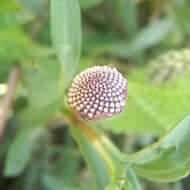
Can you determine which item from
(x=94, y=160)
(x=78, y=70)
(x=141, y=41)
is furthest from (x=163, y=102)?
(x=141, y=41)

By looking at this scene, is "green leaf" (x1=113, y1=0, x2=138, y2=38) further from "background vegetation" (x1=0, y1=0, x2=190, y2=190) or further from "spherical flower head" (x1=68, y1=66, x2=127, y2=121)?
"spherical flower head" (x1=68, y1=66, x2=127, y2=121)

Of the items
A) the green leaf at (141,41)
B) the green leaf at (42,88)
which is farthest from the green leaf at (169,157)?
the green leaf at (141,41)

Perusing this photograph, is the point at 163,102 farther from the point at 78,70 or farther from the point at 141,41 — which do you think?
the point at 141,41

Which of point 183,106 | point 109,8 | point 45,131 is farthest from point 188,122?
point 109,8

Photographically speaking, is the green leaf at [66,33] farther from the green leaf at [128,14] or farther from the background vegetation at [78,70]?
the green leaf at [128,14]

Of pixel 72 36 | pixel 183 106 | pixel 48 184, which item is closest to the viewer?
pixel 72 36

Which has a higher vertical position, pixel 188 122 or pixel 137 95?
pixel 188 122

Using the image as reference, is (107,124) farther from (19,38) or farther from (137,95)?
(19,38)

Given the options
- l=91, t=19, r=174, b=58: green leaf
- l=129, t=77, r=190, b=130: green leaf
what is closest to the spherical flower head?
l=129, t=77, r=190, b=130: green leaf
